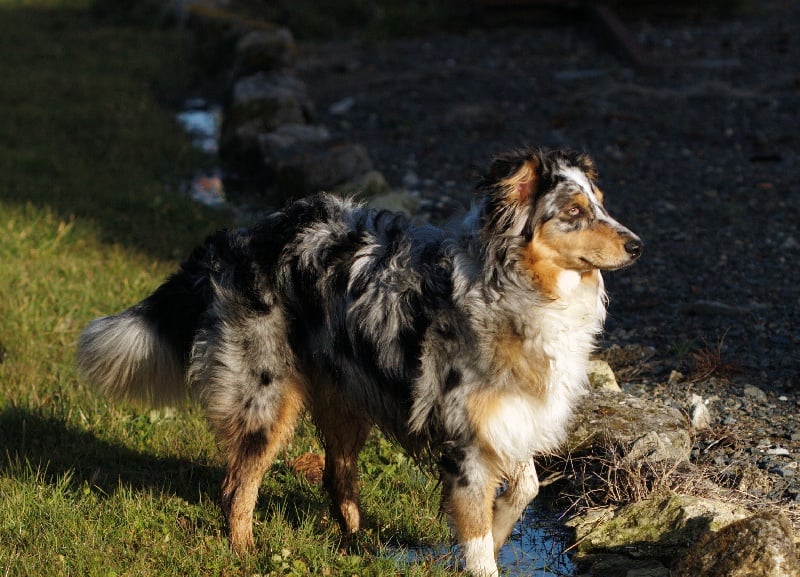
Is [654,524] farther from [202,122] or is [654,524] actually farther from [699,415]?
[202,122]

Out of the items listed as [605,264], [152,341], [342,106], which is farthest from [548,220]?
[342,106]

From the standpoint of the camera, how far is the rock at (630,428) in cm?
476

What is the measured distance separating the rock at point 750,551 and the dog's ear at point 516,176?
1420mm

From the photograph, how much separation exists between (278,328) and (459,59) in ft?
35.2

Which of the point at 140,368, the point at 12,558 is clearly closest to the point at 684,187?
the point at 140,368

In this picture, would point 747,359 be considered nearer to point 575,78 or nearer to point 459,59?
point 575,78

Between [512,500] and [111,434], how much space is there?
2312 millimetres

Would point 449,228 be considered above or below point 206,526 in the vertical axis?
above

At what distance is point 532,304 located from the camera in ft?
12.2

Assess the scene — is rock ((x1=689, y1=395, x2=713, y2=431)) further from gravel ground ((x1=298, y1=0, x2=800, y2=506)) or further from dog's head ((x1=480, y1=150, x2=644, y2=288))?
dog's head ((x1=480, y1=150, x2=644, y2=288))

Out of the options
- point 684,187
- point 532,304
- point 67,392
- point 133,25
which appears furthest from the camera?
point 133,25

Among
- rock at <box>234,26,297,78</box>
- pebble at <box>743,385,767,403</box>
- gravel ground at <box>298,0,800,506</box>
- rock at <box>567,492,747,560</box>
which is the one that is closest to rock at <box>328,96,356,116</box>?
gravel ground at <box>298,0,800,506</box>

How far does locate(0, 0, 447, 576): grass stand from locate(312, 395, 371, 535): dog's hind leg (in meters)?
0.10

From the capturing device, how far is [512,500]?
13.7ft
